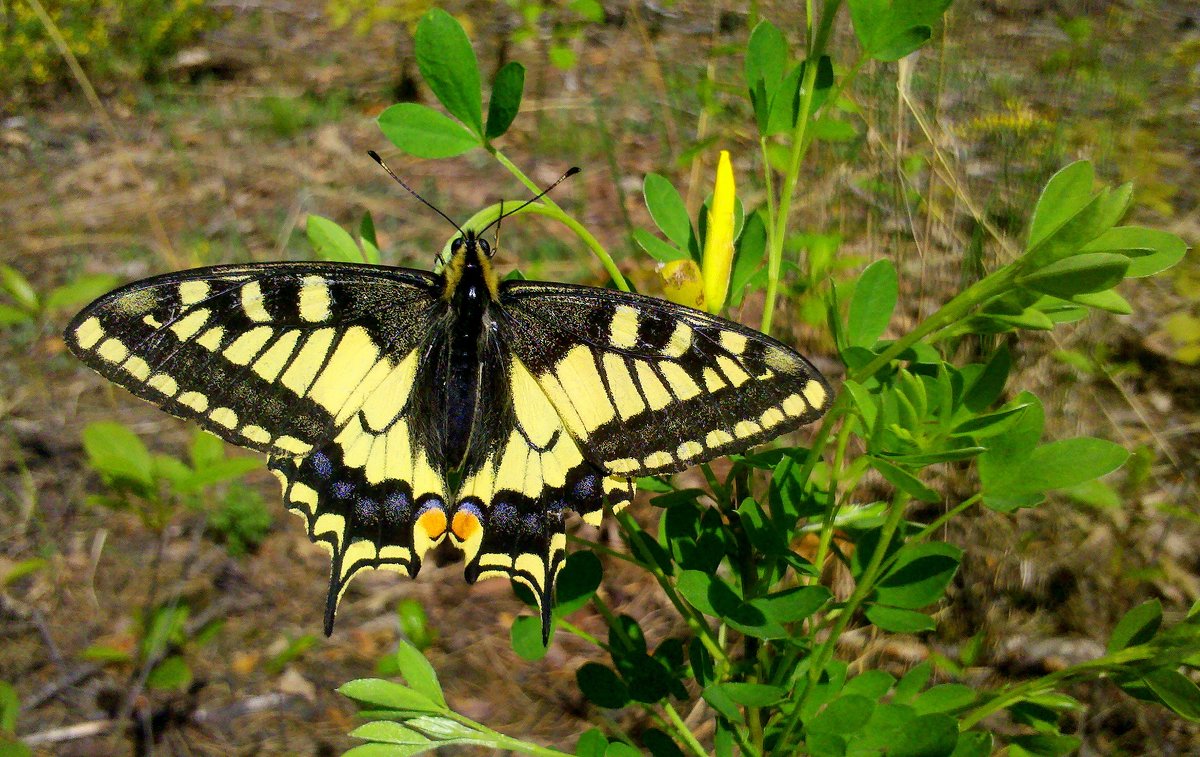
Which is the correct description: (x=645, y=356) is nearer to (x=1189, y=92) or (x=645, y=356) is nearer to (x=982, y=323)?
(x=982, y=323)

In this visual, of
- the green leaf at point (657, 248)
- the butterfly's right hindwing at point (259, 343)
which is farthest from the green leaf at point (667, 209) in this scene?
the butterfly's right hindwing at point (259, 343)

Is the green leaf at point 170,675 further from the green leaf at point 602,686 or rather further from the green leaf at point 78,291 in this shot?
the green leaf at point 602,686

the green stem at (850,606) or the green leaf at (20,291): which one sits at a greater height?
the green leaf at (20,291)

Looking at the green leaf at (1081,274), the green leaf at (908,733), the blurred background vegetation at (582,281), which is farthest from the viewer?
the blurred background vegetation at (582,281)

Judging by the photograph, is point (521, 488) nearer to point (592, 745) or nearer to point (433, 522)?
point (433, 522)

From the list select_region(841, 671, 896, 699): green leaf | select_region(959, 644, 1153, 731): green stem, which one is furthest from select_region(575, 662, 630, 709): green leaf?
select_region(959, 644, 1153, 731): green stem

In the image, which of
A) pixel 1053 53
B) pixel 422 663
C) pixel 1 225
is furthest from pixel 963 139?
pixel 1 225
